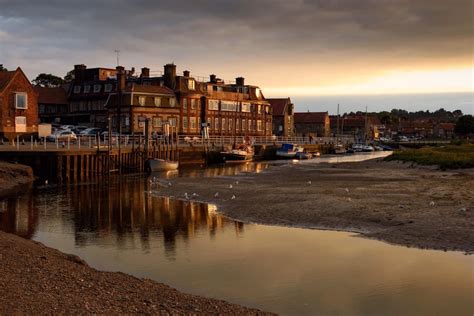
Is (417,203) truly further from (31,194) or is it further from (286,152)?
(286,152)

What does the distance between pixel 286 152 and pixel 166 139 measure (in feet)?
82.0

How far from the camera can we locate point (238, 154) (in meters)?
82.6

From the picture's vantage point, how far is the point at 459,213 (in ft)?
88.1

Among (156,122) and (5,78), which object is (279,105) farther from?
(5,78)

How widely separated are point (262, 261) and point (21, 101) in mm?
60765

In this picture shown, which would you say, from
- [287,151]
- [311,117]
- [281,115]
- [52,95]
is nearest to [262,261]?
[287,151]

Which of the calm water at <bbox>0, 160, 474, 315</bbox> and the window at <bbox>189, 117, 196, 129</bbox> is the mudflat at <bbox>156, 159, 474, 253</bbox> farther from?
the window at <bbox>189, 117, 196, 129</bbox>

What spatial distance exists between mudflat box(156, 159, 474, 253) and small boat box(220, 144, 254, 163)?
30159 mm

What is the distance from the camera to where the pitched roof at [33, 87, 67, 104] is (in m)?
105

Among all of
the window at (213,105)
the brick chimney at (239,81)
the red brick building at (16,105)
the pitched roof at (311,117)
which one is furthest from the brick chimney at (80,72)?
the pitched roof at (311,117)

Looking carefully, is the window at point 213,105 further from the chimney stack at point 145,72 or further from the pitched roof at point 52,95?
the pitched roof at point 52,95

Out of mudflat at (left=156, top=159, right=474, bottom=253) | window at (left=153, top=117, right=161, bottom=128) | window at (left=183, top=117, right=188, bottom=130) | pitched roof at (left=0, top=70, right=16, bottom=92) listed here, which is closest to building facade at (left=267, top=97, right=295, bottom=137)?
window at (left=183, top=117, right=188, bottom=130)

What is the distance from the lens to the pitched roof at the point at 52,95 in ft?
343

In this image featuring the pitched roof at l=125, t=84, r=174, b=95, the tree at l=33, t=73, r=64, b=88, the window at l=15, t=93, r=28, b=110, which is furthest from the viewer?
Answer: the tree at l=33, t=73, r=64, b=88
